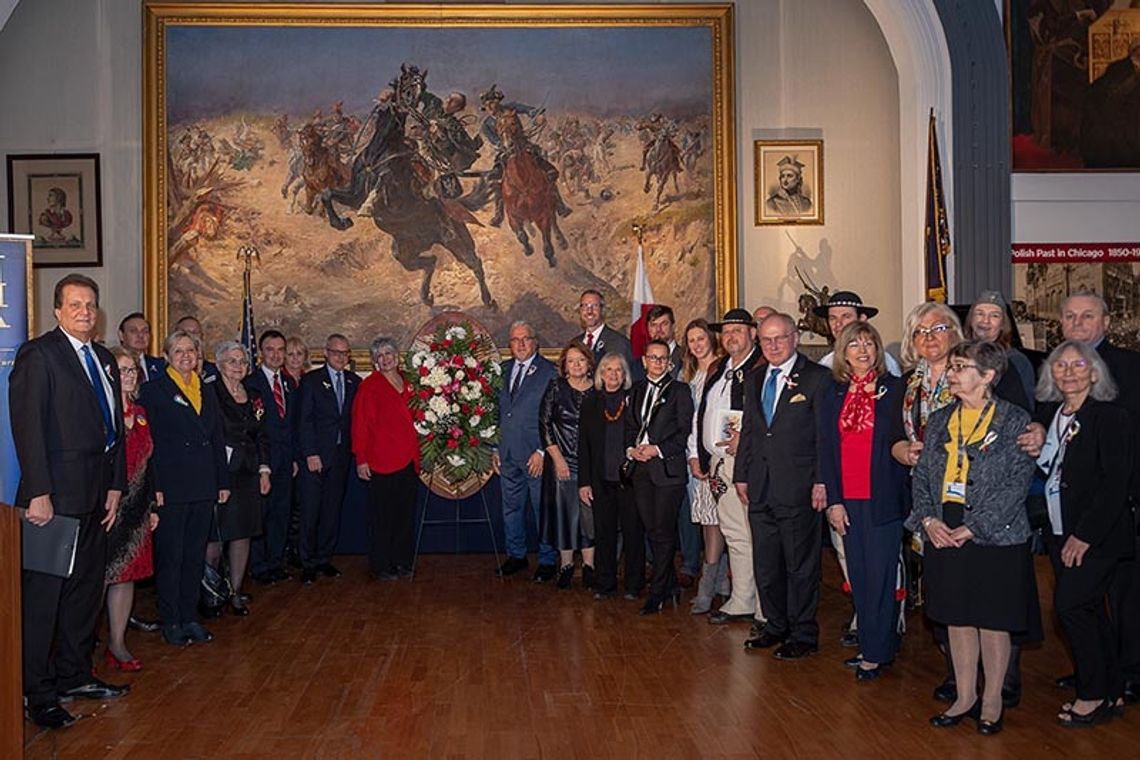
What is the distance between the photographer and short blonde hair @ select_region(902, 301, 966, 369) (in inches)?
213

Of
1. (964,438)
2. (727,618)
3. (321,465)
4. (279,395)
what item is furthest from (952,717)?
(279,395)

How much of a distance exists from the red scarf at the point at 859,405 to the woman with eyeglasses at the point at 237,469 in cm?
353

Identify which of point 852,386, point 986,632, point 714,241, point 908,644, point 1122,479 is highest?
point 714,241

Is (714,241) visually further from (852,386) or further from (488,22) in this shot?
(852,386)

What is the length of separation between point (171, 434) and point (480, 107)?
562cm

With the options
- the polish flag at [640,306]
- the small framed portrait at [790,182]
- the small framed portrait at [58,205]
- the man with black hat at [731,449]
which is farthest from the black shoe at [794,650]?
the small framed portrait at [58,205]

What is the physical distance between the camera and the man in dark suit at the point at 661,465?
302 inches

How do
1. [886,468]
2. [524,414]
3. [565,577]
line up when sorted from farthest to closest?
Result: [524,414] < [565,577] < [886,468]

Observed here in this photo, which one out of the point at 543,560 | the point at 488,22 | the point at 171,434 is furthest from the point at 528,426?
the point at 488,22

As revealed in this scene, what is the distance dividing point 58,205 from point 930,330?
837cm

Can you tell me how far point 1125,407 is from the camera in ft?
17.9

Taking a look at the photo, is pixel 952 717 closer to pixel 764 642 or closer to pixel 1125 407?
pixel 1125 407

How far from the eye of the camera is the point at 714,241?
11.5 m

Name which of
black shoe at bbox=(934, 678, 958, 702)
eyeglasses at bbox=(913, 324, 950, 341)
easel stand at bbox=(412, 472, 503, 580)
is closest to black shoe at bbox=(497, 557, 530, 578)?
easel stand at bbox=(412, 472, 503, 580)
